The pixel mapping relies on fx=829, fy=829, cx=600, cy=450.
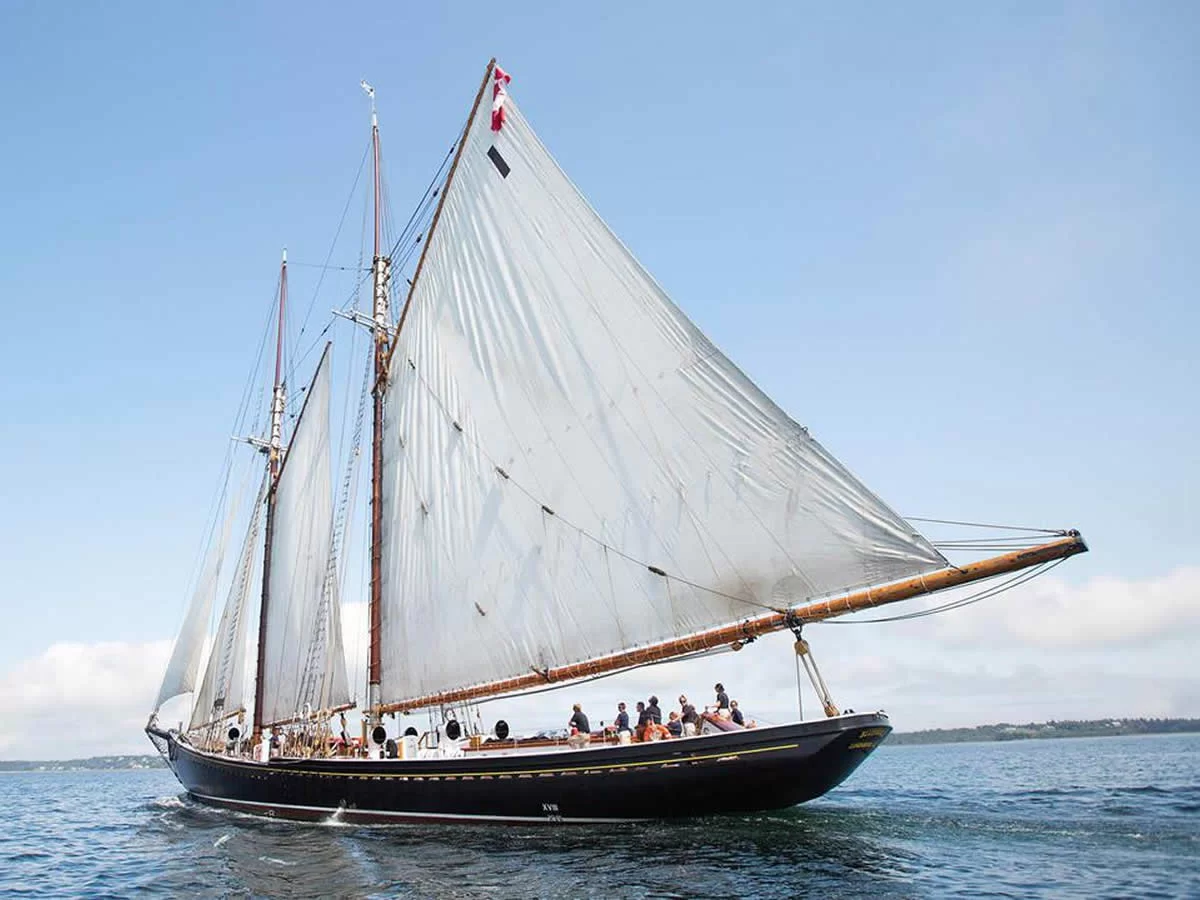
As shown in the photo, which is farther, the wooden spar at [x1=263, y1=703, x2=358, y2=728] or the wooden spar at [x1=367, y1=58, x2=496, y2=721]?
the wooden spar at [x1=263, y1=703, x2=358, y2=728]

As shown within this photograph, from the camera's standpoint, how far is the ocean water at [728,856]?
49.4ft

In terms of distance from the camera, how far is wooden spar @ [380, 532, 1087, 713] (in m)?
17.3

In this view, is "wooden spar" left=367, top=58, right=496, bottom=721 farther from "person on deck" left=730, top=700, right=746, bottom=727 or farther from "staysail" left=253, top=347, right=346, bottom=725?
"person on deck" left=730, top=700, right=746, bottom=727

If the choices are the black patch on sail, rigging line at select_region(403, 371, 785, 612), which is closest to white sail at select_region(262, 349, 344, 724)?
A: rigging line at select_region(403, 371, 785, 612)

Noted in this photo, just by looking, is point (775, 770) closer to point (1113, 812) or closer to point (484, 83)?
point (1113, 812)

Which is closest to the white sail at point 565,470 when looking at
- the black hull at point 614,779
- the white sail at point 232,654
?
the black hull at point 614,779

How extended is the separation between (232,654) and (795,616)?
3574 cm

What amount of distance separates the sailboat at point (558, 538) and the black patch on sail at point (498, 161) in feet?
0.41

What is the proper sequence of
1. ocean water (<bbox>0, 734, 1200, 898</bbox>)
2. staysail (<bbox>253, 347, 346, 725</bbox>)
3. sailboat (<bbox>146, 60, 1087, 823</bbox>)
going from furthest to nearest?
staysail (<bbox>253, 347, 346, 725</bbox>) → sailboat (<bbox>146, 60, 1087, 823</bbox>) → ocean water (<bbox>0, 734, 1200, 898</bbox>)

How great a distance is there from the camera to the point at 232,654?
44.7 m

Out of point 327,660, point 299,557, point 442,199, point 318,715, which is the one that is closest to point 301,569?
point 299,557

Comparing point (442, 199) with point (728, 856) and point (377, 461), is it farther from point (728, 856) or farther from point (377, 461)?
point (728, 856)

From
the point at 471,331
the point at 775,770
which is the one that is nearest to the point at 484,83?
the point at 471,331

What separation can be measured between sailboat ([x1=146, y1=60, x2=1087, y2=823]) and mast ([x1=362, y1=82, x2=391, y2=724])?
0.12m
